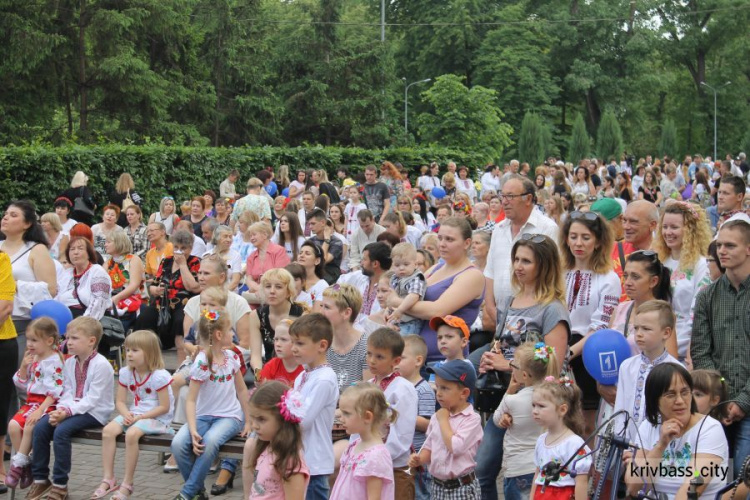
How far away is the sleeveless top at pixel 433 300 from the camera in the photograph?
693 centimetres

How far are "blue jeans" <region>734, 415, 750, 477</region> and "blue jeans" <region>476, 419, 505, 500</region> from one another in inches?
51.3

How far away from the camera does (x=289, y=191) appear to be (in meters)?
20.9

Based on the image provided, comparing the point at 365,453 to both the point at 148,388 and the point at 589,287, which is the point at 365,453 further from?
the point at 148,388

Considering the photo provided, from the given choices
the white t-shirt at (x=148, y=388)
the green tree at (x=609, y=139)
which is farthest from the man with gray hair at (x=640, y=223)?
the green tree at (x=609, y=139)

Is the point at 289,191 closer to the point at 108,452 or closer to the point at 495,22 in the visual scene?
the point at 108,452

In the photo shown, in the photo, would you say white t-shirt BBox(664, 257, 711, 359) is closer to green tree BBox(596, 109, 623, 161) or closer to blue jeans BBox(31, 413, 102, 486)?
blue jeans BBox(31, 413, 102, 486)

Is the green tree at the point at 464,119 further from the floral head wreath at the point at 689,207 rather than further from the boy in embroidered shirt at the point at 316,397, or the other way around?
the boy in embroidered shirt at the point at 316,397

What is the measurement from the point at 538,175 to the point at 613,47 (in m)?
46.2

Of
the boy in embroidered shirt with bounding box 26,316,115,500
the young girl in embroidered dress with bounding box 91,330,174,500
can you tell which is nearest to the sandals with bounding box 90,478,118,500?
the young girl in embroidered dress with bounding box 91,330,174,500

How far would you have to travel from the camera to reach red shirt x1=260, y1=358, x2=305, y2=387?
6.90 metres

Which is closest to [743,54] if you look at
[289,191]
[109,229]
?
[289,191]

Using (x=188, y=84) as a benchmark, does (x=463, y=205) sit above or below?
below

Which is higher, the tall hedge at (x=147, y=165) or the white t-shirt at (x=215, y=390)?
the tall hedge at (x=147, y=165)

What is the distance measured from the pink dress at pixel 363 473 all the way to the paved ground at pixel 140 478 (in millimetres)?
1995
